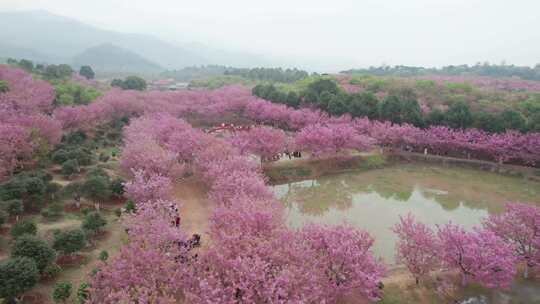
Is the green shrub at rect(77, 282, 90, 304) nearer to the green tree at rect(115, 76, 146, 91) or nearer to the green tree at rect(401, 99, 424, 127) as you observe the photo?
the green tree at rect(401, 99, 424, 127)

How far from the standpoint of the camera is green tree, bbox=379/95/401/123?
35656mm

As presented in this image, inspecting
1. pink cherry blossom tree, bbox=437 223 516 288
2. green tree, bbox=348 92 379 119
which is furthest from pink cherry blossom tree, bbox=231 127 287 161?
pink cherry blossom tree, bbox=437 223 516 288

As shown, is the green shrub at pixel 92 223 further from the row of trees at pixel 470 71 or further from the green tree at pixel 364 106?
the row of trees at pixel 470 71

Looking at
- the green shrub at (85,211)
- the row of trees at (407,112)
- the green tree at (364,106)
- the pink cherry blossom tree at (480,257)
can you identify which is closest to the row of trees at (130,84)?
the row of trees at (407,112)

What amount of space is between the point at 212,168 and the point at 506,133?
26.3 meters

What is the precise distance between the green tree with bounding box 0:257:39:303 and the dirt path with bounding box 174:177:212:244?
22.5 feet

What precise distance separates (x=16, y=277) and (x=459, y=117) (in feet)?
116

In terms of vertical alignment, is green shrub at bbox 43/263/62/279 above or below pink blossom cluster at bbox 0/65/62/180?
below

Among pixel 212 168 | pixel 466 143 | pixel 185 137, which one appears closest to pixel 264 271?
pixel 212 168

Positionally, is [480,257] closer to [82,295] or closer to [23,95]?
[82,295]

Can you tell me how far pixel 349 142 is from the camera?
92.3 feet

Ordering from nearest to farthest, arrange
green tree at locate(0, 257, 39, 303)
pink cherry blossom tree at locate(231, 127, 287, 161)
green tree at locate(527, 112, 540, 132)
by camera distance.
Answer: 1. green tree at locate(0, 257, 39, 303)
2. pink cherry blossom tree at locate(231, 127, 287, 161)
3. green tree at locate(527, 112, 540, 132)

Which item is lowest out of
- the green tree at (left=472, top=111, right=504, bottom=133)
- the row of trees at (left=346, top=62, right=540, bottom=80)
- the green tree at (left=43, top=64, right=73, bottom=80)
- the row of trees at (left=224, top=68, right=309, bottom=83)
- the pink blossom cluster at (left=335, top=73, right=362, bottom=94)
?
the green tree at (left=472, top=111, right=504, bottom=133)

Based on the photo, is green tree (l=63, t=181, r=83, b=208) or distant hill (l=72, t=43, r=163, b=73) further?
distant hill (l=72, t=43, r=163, b=73)
